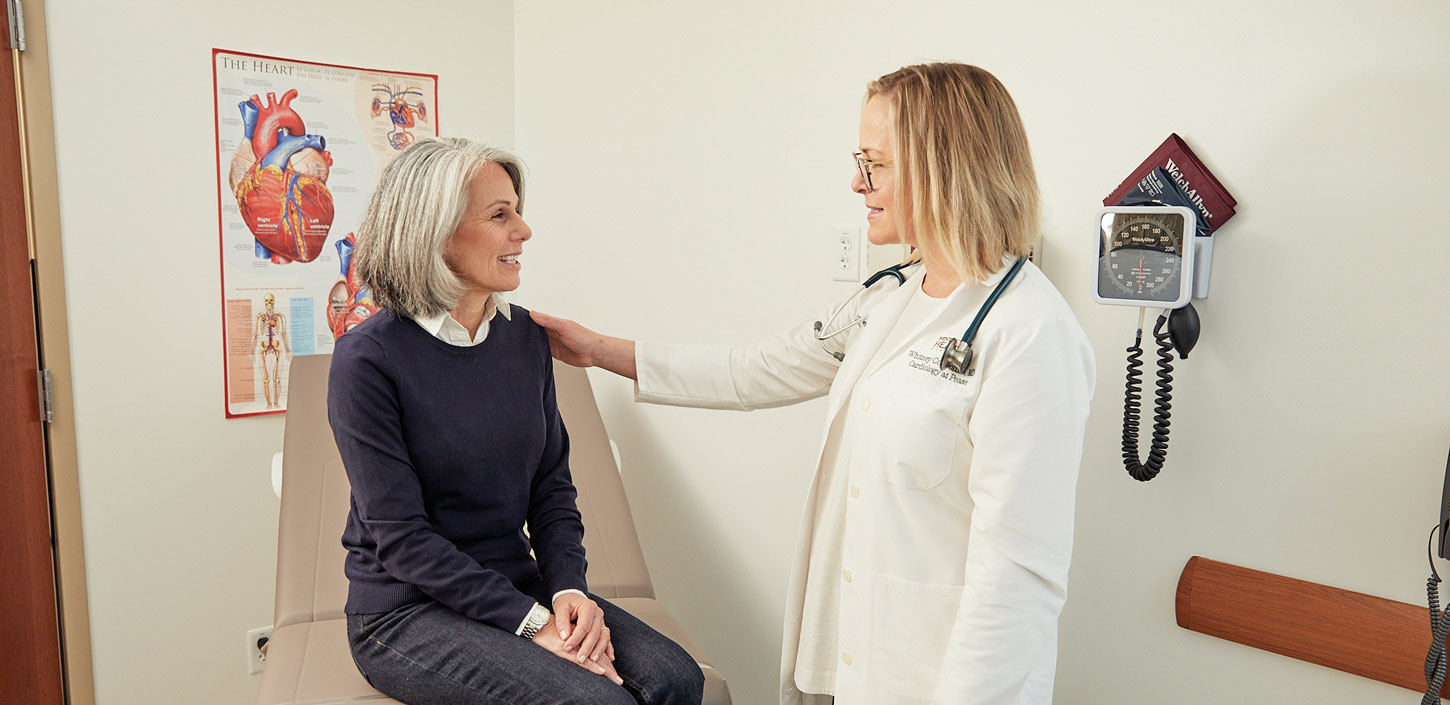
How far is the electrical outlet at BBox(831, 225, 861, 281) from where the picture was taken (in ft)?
6.32

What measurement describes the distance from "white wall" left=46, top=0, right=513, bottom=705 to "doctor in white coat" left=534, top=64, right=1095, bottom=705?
63.9 inches

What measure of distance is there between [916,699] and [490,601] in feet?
2.01

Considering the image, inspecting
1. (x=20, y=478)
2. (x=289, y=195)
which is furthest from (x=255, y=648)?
(x=289, y=195)

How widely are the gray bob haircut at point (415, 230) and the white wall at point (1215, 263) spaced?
32.6 inches

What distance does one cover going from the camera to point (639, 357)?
173cm

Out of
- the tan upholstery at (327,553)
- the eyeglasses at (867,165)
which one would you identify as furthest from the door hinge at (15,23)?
the eyeglasses at (867,165)

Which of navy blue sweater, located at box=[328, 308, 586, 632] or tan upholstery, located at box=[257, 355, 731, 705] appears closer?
navy blue sweater, located at box=[328, 308, 586, 632]

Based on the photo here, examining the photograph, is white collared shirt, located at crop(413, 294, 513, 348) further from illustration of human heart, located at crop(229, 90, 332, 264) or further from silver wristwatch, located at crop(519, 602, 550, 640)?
illustration of human heart, located at crop(229, 90, 332, 264)

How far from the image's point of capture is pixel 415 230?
1.42 meters

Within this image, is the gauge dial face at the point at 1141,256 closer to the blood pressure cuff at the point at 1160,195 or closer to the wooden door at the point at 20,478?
the blood pressure cuff at the point at 1160,195

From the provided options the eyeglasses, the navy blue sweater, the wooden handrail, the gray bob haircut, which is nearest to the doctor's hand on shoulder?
the navy blue sweater

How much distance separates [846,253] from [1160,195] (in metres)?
0.65

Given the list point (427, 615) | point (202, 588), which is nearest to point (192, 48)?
point (202, 588)

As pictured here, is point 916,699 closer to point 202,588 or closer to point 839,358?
point 839,358
